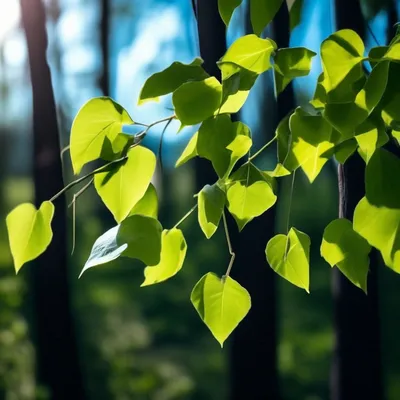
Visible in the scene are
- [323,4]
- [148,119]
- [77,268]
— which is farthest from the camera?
[77,268]

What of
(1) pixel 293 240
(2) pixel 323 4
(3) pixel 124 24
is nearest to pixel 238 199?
(1) pixel 293 240

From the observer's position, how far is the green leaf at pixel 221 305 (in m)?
0.44

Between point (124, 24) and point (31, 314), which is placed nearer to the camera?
point (124, 24)

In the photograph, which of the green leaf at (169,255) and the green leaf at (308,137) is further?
the green leaf at (169,255)

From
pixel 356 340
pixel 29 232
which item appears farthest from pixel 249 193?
pixel 356 340

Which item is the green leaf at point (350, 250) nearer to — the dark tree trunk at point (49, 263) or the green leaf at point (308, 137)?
the green leaf at point (308, 137)

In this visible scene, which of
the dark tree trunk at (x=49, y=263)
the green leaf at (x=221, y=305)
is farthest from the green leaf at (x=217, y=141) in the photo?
the dark tree trunk at (x=49, y=263)

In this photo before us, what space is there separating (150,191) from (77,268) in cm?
63

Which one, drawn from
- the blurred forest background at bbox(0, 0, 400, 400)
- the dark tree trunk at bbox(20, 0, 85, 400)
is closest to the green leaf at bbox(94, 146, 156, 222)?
the blurred forest background at bbox(0, 0, 400, 400)

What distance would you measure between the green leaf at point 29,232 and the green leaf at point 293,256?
0.57 ft

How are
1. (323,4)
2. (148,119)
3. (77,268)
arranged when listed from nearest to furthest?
1. (323,4)
2. (148,119)
3. (77,268)

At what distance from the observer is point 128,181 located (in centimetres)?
40

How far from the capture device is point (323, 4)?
851 mm

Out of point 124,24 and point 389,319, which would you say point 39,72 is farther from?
Result: point 389,319
